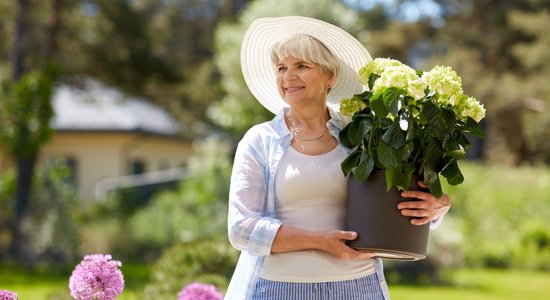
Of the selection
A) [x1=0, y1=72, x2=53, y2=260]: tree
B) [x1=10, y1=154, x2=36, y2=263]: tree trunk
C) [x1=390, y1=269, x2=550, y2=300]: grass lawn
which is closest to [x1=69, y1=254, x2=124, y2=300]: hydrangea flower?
[x1=390, y1=269, x2=550, y2=300]: grass lawn

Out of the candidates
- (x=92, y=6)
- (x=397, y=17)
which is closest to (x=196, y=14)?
(x=397, y=17)

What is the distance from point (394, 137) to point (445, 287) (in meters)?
9.35

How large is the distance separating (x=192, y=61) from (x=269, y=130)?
26.3 meters

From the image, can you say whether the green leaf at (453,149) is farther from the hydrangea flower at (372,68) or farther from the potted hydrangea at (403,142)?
the hydrangea flower at (372,68)

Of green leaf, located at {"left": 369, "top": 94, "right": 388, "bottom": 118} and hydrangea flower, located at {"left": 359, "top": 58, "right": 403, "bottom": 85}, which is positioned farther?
hydrangea flower, located at {"left": 359, "top": 58, "right": 403, "bottom": 85}

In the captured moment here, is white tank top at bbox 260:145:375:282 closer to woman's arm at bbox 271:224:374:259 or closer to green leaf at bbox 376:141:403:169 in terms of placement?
woman's arm at bbox 271:224:374:259

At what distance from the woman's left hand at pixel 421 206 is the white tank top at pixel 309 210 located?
217 mm

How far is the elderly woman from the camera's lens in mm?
2967

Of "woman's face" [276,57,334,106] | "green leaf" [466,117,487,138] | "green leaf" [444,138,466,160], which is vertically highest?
"woman's face" [276,57,334,106]

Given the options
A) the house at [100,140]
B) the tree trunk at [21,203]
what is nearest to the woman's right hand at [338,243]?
the tree trunk at [21,203]

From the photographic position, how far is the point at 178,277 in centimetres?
745

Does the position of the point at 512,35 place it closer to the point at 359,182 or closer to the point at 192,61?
the point at 192,61

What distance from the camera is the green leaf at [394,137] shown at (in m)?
2.92

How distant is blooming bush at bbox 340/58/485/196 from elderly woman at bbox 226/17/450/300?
0.31 feet
